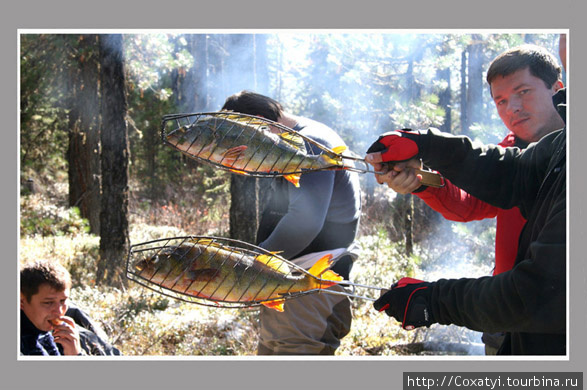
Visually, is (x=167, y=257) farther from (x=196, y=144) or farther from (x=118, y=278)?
(x=118, y=278)

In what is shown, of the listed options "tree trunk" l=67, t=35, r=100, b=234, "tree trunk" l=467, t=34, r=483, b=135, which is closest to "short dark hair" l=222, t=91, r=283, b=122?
"tree trunk" l=467, t=34, r=483, b=135

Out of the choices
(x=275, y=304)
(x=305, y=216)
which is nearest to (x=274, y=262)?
(x=275, y=304)

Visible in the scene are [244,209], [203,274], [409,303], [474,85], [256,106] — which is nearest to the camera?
[409,303]

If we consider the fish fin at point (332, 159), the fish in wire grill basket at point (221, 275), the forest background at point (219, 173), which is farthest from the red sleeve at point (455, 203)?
the forest background at point (219, 173)

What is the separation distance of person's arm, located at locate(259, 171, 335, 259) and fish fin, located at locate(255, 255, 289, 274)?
598 mm

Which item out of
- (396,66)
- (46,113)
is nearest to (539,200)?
(396,66)

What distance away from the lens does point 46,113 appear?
1051 centimetres

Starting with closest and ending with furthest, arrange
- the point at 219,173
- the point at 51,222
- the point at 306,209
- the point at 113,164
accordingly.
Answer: the point at 306,209 < the point at 113,164 < the point at 51,222 < the point at 219,173

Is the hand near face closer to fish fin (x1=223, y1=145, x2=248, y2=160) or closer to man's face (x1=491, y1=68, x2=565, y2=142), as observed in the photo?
fish fin (x1=223, y1=145, x2=248, y2=160)

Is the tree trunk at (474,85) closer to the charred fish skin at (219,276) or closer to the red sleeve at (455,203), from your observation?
the red sleeve at (455,203)

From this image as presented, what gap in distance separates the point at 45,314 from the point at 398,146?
81.8 inches

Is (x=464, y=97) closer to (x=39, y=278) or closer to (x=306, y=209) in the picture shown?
(x=306, y=209)

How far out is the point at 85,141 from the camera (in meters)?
A: 9.91

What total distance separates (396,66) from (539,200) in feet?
18.3
